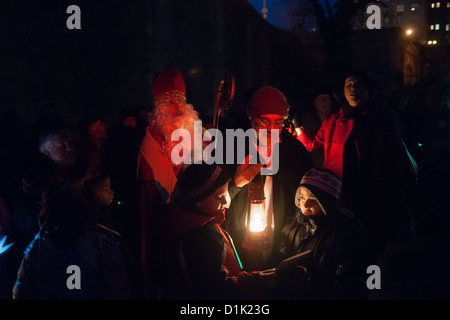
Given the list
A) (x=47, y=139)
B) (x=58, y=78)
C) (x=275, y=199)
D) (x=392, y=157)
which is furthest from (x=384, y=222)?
(x=58, y=78)

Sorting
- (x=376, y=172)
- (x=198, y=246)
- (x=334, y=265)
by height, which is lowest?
(x=334, y=265)

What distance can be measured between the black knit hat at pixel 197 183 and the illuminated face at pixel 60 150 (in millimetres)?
1422

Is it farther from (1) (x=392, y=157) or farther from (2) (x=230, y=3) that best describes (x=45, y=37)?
(1) (x=392, y=157)

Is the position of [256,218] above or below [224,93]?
below

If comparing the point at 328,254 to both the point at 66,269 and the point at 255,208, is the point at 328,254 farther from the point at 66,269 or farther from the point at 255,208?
the point at 66,269

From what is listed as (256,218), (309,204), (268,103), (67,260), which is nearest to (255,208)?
(256,218)

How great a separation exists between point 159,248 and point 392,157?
262 cm

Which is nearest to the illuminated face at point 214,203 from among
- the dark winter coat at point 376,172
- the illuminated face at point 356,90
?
the dark winter coat at point 376,172

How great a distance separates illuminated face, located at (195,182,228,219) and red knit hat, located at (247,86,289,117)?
3.81 ft

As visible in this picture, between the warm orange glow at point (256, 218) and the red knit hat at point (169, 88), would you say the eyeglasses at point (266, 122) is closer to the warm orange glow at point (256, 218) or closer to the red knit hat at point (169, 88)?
the red knit hat at point (169, 88)

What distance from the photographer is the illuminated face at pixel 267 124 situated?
12.9 feet

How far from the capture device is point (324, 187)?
3.20 meters

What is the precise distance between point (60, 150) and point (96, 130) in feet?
6.15

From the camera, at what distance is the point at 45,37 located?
10.3 meters
